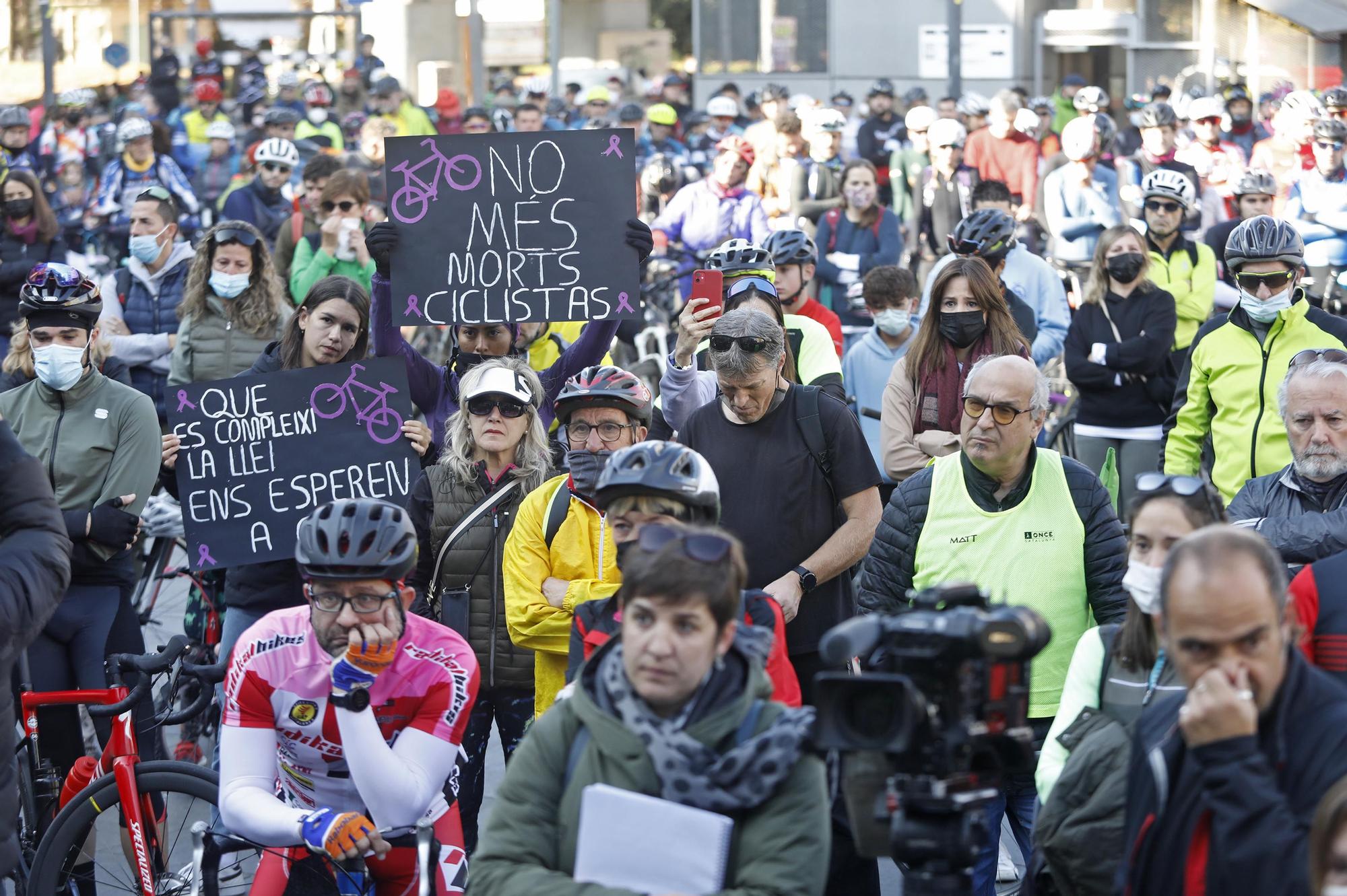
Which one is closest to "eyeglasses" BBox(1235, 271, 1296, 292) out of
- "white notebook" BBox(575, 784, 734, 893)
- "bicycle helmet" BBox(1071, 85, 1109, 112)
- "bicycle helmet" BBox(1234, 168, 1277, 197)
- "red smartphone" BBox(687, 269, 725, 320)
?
"red smartphone" BBox(687, 269, 725, 320)

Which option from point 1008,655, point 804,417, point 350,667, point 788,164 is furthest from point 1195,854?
point 788,164

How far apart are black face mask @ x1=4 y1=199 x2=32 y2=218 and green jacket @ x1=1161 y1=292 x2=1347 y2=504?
23.2 feet

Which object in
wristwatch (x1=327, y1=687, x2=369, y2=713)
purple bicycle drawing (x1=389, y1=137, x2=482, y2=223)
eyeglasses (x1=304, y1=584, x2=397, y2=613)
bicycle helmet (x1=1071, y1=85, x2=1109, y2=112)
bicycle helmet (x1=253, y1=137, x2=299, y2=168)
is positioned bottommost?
wristwatch (x1=327, y1=687, x2=369, y2=713)

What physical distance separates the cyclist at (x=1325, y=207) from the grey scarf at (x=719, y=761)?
427 inches

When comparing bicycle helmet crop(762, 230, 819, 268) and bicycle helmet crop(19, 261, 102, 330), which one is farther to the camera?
bicycle helmet crop(762, 230, 819, 268)

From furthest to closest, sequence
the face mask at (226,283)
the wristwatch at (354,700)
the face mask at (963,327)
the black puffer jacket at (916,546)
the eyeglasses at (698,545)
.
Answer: the face mask at (226,283) < the face mask at (963,327) < the black puffer jacket at (916,546) < the wristwatch at (354,700) < the eyeglasses at (698,545)

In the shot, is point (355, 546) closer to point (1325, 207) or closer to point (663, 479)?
point (663, 479)

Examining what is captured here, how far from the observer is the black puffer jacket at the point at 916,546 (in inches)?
203

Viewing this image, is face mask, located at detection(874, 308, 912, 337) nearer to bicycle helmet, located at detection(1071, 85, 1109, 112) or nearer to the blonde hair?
the blonde hair

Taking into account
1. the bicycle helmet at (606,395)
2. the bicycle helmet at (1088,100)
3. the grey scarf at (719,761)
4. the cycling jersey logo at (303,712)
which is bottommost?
the cycling jersey logo at (303,712)

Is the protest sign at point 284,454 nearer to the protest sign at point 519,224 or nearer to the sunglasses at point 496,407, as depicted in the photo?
the protest sign at point 519,224

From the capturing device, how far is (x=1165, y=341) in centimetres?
940

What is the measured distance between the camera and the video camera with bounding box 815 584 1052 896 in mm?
3127

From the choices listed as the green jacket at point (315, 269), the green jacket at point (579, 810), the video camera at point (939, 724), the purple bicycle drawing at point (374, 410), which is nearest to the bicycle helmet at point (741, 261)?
the purple bicycle drawing at point (374, 410)
